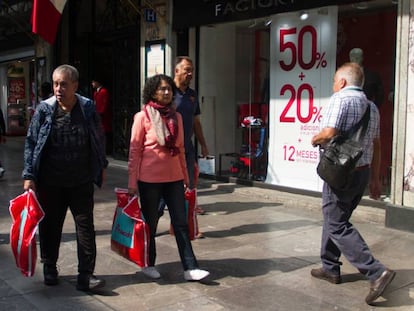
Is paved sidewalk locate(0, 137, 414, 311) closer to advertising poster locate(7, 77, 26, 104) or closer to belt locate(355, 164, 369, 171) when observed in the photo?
belt locate(355, 164, 369, 171)

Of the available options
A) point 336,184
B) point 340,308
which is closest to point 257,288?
point 340,308

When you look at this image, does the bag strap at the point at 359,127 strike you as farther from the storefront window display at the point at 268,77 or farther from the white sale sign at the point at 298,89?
the white sale sign at the point at 298,89

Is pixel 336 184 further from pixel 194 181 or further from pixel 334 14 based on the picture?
pixel 334 14

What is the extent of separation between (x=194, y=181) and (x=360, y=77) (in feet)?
7.83

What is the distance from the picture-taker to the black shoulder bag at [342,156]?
4102 mm

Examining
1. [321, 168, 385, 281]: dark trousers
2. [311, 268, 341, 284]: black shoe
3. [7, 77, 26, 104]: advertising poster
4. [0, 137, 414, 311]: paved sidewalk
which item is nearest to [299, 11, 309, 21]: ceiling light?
[0, 137, 414, 311]: paved sidewalk

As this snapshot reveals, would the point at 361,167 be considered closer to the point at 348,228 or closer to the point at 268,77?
the point at 348,228

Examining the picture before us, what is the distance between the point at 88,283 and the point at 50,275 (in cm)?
38

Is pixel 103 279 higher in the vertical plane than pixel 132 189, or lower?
lower

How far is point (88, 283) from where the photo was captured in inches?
173

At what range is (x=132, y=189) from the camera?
178 inches

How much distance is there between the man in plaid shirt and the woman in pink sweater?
112 centimetres

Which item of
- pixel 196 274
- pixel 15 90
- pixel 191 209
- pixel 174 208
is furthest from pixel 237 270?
pixel 15 90

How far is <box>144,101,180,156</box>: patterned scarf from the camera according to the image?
14.8 ft
